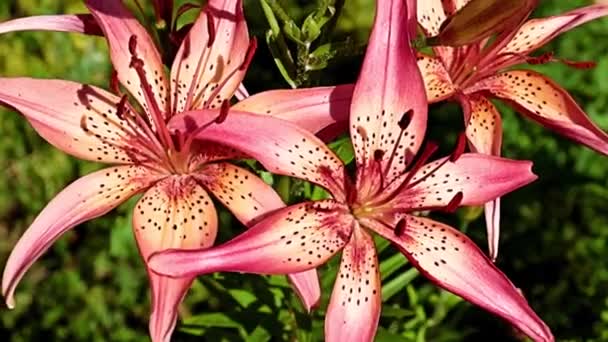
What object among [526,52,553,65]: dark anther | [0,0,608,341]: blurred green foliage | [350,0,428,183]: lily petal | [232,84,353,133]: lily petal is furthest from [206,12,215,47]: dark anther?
[0,0,608,341]: blurred green foliage

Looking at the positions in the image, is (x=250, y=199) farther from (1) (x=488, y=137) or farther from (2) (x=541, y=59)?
(2) (x=541, y=59)

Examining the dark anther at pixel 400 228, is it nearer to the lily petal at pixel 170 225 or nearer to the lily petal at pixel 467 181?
the lily petal at pixel 467 181

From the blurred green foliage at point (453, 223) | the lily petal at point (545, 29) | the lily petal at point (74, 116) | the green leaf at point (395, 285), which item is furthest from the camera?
the blurred green foliage at point (453, 223)

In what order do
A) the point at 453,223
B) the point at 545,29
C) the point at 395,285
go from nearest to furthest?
1. the point at 545,29
2. the point at 395,285
3. the point at 453,223

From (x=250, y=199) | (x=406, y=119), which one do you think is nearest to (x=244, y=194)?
(x=250, y=199)

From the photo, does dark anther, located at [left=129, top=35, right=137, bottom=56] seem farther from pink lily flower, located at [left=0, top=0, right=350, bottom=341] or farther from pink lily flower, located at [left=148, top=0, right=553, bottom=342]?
pink lily flower, located at [left=148, top=0, right=553, bottom=342]

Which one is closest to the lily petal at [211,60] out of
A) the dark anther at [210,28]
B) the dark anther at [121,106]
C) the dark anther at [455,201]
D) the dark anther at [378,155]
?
the dark anther at [210,28]

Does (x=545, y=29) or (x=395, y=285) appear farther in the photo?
(x=395, y=285)
